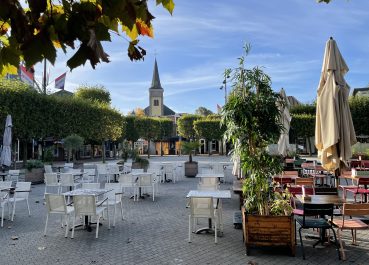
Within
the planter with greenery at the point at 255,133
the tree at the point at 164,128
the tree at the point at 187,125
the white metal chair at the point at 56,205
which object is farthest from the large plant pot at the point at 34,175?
the tree at the point at 164,128

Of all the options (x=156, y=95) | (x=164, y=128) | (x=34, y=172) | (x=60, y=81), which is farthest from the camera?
(x=156, y=95)

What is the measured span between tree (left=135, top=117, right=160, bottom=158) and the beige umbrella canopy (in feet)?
135

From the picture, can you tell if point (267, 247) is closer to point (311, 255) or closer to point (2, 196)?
point (311, 255)

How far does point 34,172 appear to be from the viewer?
15.7 m

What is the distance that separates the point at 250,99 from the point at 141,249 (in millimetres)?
3277

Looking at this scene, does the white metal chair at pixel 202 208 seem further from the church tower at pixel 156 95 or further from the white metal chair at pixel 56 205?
the church tower at pixel 156 95

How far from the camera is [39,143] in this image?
38156 mm

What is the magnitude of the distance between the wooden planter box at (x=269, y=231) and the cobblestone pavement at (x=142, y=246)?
218 millimetres

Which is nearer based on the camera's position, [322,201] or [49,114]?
[322,201]

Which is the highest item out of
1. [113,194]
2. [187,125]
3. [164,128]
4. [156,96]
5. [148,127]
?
[156,96]

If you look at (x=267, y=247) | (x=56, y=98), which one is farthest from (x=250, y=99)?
(x=56, y=98)

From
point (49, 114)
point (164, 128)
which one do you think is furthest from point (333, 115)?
point (164, 128)

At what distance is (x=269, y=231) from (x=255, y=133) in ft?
5.62

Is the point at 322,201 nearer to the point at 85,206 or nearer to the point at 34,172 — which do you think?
the point at 85,206
